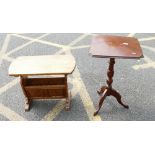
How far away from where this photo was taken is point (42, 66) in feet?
8.55

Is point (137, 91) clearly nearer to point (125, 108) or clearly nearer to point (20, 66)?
point (125, 108)

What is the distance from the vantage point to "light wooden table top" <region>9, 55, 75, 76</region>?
2518mm

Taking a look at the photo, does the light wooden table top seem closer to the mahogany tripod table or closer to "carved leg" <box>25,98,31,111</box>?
the mahogany tripod table

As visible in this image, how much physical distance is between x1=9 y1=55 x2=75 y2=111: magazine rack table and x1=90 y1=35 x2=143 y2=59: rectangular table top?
0.33 metres

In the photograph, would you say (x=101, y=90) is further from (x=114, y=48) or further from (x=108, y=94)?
(x=114, y=48)

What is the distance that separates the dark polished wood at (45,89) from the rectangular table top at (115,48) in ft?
1.73

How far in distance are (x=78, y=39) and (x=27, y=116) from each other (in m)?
2.15

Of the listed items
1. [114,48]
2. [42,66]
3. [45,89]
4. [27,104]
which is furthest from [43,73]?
[114,48]

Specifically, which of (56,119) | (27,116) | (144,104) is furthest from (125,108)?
(27,116)

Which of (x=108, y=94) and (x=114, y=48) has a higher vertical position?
(x=114, y=48)

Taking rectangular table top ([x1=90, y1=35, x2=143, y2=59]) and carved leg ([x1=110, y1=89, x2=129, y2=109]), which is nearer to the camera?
rectangular table top ([x1=90, y1=35, x2=143, y2=59])

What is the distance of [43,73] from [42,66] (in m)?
0.13

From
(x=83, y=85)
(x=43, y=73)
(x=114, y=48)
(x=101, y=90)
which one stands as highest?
(x=114, y=48)

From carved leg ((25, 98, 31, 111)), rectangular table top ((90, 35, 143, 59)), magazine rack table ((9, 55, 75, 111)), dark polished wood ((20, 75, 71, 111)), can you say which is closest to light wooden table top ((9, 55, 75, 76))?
magazine rack table ((9, 55, 75, 111))
